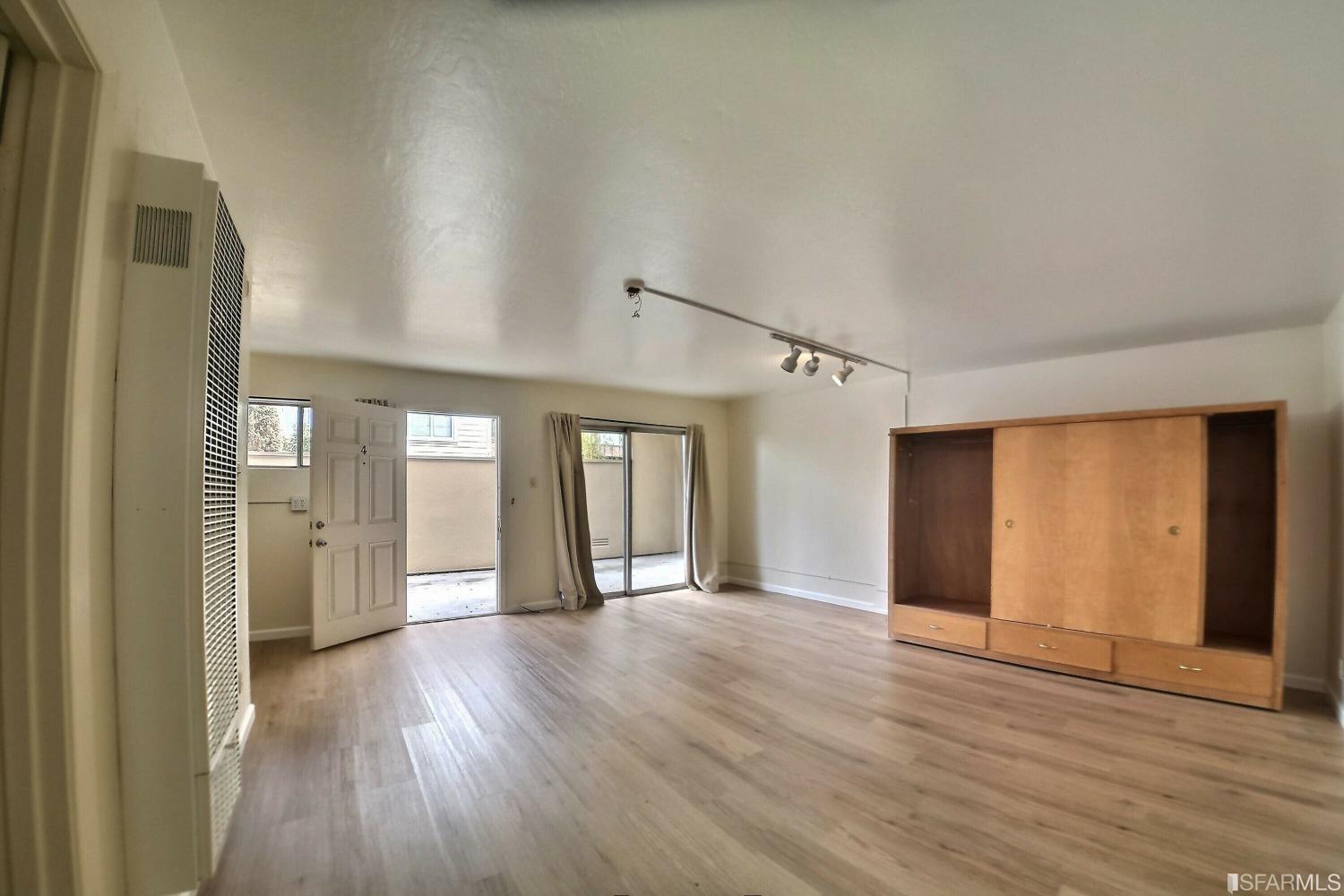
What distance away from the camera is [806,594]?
591 centimetres

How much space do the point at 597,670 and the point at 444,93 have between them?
3.32 m

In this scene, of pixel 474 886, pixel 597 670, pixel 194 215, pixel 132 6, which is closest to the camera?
pixel 132 6

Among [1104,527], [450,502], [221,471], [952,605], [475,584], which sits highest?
[221,471]

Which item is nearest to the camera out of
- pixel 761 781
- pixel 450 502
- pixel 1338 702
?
pixel 761 781

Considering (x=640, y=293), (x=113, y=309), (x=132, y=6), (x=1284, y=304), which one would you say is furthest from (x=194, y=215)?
(x=1284, y=304)

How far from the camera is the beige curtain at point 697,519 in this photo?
6.39 metres

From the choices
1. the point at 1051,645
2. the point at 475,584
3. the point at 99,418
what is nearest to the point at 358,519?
the point at 475,584

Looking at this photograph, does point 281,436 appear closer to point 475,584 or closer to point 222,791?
point 475,584

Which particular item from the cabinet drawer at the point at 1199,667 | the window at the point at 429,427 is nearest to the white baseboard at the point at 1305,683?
the cabinet drawer at the point at 1199,667

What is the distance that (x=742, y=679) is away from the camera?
3.34 metres

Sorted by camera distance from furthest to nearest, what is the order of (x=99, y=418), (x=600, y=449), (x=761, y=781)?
(x=600, y=449) → (x=761, y=781) → (x=99, y=418)

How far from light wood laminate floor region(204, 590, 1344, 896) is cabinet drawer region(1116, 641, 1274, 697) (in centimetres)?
15

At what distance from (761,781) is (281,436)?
4826 mm

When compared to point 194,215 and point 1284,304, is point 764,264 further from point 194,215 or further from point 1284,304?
point 1284,304
